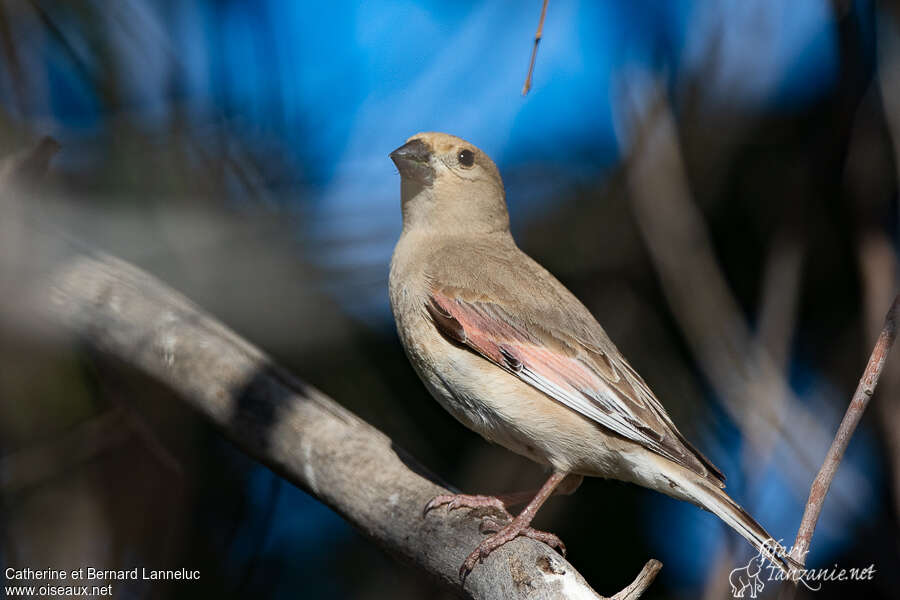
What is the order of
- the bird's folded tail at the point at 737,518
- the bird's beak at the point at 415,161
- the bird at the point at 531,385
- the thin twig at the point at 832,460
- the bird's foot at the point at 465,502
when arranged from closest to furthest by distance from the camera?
the thin twig at the point at 832,460 < the bird's folded tail at the point at 737,518 < the bird at the point at 531,385 < the bird's foot at the point at 465,502 < the bird's beak at the point at 415,161

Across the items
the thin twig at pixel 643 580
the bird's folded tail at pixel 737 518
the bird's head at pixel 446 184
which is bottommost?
the bird's folded tail at pixel 737 518

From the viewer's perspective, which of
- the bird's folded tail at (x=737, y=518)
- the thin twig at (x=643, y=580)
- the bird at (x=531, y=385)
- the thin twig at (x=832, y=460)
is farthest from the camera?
the bird at (x=531, y=385)

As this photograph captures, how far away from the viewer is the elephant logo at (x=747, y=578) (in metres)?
3.33

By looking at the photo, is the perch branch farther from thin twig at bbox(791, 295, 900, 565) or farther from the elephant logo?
thin twig at bbox(791, 295, 900, 565)

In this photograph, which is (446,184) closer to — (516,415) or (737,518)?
(516,415)

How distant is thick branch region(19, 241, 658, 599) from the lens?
10.7 ft

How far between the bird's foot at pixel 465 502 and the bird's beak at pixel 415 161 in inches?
59.4

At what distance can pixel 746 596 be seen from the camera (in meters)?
3.70

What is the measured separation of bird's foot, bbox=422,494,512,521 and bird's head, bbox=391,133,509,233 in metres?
1.31

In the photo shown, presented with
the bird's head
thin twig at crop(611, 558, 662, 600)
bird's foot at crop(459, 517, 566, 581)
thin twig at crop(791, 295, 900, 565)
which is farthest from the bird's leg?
the bird's head

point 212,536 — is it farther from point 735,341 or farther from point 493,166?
point 735,341

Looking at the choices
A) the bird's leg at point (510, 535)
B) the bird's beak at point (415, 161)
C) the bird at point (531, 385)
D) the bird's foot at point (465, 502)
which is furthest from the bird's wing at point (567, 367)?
the bird's beak at point (415, 161)

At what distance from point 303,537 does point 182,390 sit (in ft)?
5.19

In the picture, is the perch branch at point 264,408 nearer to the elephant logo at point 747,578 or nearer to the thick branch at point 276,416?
the thick branch at point 276,416
